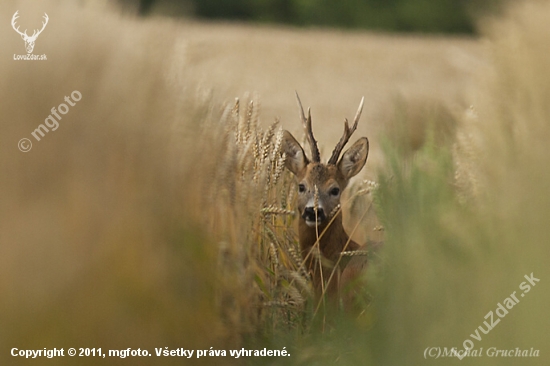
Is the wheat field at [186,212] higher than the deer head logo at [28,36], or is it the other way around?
the deer head logo at [28,36]

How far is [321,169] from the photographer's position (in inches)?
77.5

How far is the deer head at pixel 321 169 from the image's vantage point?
1.88 metres

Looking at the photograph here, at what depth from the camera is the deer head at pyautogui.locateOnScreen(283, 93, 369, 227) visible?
74.1 inches

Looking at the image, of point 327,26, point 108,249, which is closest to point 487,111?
point 108,249

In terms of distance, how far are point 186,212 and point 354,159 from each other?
47.2 inches

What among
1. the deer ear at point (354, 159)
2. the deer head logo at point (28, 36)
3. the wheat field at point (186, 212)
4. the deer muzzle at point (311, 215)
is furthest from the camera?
the deer ear at point (354, 159)

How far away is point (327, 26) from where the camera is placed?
13.2 metres

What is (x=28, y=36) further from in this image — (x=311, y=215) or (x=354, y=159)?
(x=354, y=159)

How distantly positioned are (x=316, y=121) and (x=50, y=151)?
797 cm

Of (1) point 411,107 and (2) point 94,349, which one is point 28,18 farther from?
(1) point 411,107

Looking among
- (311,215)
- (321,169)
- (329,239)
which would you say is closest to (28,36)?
(311,215)

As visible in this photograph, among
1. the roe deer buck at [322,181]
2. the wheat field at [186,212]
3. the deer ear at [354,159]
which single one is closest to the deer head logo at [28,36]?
the wheat field at [186,212]

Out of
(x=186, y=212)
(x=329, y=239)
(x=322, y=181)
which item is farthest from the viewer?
(x=329, y=239)

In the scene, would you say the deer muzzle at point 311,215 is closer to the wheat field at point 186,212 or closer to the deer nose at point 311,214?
the deer nose at point 311,214
